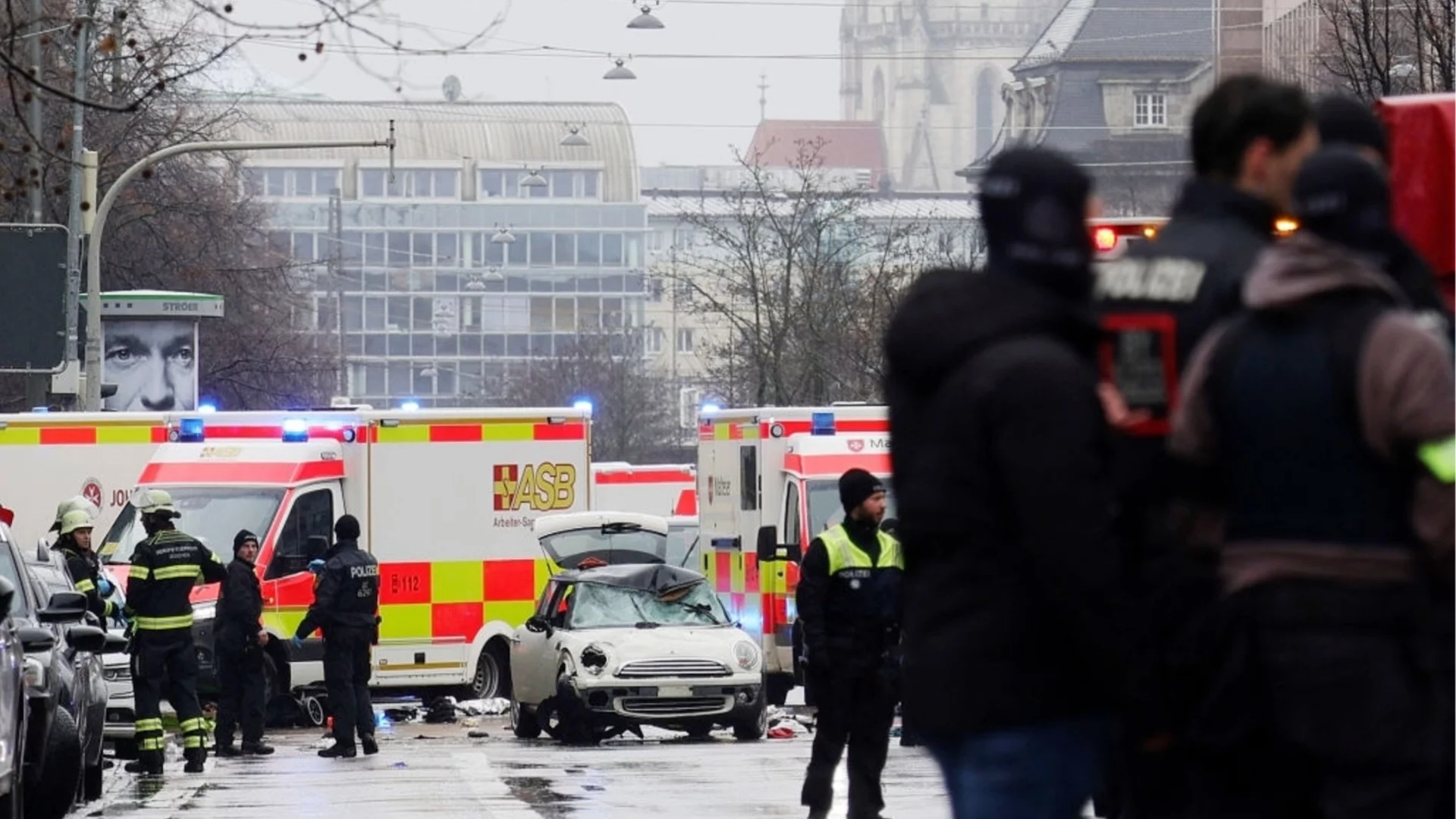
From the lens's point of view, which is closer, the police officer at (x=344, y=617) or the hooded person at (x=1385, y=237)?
the hooded person at (x=1385, y=237)

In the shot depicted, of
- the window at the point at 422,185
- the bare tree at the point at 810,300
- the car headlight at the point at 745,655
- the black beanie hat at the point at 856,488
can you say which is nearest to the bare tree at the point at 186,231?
the bare tree at the point at 810,300

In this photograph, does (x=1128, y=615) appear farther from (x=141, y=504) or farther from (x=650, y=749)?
(x=650, y=749)

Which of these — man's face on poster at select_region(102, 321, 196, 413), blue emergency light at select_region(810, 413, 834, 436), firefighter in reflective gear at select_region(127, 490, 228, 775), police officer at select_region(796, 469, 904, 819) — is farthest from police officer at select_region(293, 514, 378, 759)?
man's face on poster at select_region(102, 321, 196, 413)

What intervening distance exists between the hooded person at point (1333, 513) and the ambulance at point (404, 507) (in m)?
21.1

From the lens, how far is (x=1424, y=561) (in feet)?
16.8

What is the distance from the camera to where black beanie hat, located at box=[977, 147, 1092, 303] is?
528 cm

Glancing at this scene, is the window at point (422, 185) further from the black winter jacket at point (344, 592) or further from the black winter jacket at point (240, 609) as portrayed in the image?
the black winter jacket at point (344, 592)

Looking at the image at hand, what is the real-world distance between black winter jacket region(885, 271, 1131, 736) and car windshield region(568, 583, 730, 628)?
18.5m

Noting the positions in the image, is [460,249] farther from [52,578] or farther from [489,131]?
[52,578]

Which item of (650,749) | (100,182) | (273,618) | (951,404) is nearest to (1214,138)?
(951,404)

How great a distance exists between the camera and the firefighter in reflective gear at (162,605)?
62.3 ft

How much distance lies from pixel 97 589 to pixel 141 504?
64 cm

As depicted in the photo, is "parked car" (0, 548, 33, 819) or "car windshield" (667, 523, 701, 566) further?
"car windshield" (667, 523, 701, 566)

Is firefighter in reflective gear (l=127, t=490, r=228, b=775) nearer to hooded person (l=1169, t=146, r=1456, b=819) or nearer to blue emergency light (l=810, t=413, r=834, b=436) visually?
blue emergency light (l=810, t=413, r=834, b=436)
